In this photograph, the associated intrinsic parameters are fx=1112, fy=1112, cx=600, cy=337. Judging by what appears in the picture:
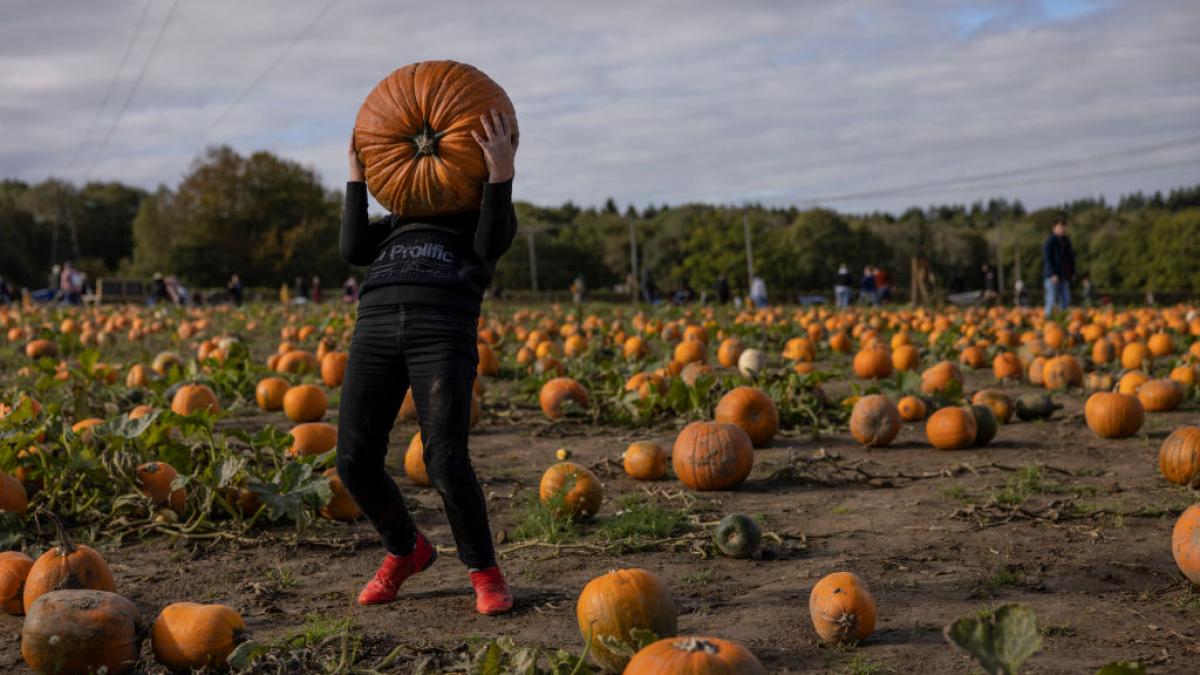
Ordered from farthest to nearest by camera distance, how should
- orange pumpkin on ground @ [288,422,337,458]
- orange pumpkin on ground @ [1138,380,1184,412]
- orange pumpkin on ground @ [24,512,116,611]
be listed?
1. orange pumpkin on ground @ [1138,380,1184,412]
2. orange pumpkin on ground @ [288,422,337,458]
3. orange pumpkin on ground @ [24,512,116,611]

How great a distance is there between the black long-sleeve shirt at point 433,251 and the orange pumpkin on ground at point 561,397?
4.12 metres

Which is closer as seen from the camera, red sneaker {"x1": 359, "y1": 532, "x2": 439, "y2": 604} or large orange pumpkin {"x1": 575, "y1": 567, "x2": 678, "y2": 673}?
large orange pumpkin {"x1": 575, "y1": 567, "x2": 678, "y2": 673}

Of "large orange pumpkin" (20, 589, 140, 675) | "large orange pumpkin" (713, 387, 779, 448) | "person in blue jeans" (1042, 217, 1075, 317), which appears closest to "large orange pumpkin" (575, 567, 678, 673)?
"large orange pumpkin" (20, 589, 140, 675)

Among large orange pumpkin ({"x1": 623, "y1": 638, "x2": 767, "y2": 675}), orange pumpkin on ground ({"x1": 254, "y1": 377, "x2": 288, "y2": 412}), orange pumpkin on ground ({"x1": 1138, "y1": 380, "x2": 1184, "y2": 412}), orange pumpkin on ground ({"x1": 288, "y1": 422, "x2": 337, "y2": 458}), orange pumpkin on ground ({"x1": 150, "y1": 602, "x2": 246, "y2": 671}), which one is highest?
orange pumpkin on ground ({"x1": 254, "y1": 377, "x2": 288, "y2": 412})

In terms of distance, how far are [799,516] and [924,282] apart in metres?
22.1

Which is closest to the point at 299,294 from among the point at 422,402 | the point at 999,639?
the point at 422,402

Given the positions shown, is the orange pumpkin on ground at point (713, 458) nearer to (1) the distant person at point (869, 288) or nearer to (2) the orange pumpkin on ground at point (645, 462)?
(2) the orange pumpkin on ground at point (645, 462)

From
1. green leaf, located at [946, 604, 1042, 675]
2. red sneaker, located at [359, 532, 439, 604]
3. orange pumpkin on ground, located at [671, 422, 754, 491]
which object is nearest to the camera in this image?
green leaf, located at [946, 604, 1042, 675]

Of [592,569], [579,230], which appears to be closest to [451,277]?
[592,569]

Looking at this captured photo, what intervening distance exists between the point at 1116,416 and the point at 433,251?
5.09 metres

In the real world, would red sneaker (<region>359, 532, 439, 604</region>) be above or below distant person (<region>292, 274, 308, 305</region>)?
below

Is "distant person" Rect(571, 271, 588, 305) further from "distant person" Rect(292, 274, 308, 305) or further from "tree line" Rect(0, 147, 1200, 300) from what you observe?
"tree line" Rect(0, 147, 1200, 300)

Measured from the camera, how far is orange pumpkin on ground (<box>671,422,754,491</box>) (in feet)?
19.4

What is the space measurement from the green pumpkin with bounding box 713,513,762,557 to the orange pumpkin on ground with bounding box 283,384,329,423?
4450mm
